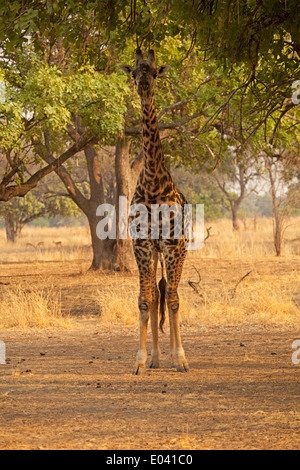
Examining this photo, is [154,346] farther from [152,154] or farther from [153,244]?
[152,154]

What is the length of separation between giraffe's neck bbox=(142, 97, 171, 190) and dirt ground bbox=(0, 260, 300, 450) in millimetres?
2000

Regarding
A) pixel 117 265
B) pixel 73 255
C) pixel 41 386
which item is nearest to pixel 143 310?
pixel 41 386

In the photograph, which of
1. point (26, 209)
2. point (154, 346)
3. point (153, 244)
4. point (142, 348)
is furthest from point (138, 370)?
point (26, 209)

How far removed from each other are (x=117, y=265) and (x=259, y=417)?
12.8 metres

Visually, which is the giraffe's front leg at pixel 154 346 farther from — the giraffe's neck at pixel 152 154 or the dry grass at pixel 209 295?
the dry grass at pixel 209 295

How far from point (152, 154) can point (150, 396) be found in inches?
98.7

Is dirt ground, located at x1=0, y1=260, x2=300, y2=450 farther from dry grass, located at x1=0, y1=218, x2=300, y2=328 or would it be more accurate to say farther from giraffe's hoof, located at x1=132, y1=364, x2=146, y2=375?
dry grass, located at x1=0, y1=218, x2=300, y2=328

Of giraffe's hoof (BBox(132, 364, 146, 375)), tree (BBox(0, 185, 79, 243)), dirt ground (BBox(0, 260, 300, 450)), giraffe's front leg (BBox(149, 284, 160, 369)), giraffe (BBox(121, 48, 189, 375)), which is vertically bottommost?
dirt ground (BBox(0, 260, 300, 450))

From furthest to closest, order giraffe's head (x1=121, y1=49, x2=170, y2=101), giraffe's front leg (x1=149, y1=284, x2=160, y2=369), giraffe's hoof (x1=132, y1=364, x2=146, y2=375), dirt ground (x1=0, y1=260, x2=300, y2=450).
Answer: giraffe's front leg (x1=149, y1=284, x2=160, y2=369), giraffe's hoof (x1=132, y1=364, x2=146, y2=375), giraffe's head (x1=121, y1=49, x2=170, y2=101), dirt ground (x1=0, y1=260, x2=300, y2=450)

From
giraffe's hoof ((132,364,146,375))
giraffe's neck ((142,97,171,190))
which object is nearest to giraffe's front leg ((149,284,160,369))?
giraffe's hoof ((132,364,146,375))

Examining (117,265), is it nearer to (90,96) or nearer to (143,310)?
(90,96)

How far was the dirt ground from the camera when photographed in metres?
4.78

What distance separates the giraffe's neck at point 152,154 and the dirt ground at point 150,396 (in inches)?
78.8

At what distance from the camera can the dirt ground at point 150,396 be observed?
15.7 ft
